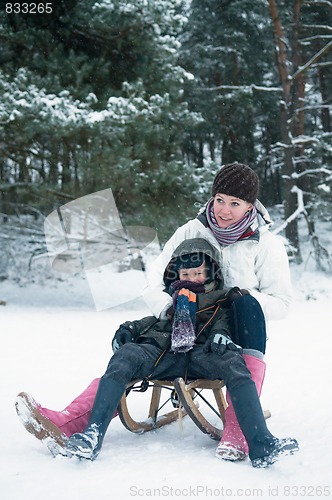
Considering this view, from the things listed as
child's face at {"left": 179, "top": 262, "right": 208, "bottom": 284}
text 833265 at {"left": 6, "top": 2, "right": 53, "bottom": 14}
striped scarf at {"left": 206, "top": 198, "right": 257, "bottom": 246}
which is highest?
text 833265 at {"left": 6, "top": 2, "right": 53, "bottom": 14}

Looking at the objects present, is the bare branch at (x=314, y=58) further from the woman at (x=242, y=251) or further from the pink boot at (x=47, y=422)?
the pink boot at (x=47, y=422)

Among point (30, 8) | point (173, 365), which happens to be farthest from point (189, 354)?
point (30, 8)

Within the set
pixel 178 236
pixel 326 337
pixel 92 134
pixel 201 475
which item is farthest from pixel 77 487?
pixel 92 134

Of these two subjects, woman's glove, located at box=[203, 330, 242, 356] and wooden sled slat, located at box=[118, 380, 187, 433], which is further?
wooden sled slat, located at box=[118, 380, 187, 433]

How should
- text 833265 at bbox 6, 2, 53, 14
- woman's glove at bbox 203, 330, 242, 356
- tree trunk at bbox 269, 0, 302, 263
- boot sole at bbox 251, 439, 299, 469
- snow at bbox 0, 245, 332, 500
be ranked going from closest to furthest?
1. snow at bbox 0, 245, 332, 500
2. boot sole at bbox 251, 439, 299, 469
3. woman's glove at bbox 203, 330, 242, 356
4. text 833265 at bbox 6, 2, 53, 14
5. tree trunk at bbox 269, 0, 302, 263

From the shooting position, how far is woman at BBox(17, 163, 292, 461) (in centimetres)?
268

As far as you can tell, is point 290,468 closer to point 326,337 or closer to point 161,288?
point 161,288

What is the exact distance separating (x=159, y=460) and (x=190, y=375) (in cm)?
44

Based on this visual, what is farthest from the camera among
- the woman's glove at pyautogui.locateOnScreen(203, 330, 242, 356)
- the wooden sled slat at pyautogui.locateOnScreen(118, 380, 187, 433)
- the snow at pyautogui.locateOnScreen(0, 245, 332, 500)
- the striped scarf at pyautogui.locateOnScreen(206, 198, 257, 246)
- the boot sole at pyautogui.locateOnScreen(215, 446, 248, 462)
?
the striped scarf at pyautogui.locateOnScreen(206, 198, 257, 246)

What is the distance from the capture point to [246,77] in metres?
15.8

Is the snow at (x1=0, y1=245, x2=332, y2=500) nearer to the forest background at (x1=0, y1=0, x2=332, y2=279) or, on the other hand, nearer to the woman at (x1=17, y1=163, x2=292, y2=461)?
the woman at (x1=17, y1=163, x2=292, y2=461)

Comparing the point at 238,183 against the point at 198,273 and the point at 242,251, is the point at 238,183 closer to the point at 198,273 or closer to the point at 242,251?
the point at 242,251

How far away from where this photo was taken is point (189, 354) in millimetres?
2723

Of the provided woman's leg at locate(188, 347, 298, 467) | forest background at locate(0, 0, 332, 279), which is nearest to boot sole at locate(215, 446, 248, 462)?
woman's leg at locate(188, 347, 298, 467)
